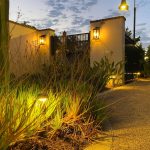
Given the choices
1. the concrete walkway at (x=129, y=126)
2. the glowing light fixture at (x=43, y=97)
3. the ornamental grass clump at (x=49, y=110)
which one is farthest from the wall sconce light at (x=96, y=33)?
the glowing light fixture at (x=43, y=97)

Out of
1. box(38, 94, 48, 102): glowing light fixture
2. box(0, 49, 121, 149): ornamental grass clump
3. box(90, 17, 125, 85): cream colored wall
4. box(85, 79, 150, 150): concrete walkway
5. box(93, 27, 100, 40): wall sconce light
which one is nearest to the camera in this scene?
box(0, 49, 121, 149): ornamental grass clump

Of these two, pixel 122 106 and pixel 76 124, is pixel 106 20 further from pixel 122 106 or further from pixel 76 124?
pixel 76 124

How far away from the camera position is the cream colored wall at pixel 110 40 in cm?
1297

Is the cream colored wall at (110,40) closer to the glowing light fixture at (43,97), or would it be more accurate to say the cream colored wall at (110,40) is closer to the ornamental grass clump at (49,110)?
the ornamental grass clump at (49,110)

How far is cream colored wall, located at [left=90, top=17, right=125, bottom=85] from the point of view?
13.0 m

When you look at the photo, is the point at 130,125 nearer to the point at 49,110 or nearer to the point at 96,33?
the point at 49,110

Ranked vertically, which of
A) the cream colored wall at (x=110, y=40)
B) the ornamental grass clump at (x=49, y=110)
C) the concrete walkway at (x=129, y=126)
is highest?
the cream colored wall at (x=110, y=40)

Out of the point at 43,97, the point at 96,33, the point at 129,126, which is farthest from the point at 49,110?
the point at 96,33

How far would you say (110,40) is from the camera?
43.3ft

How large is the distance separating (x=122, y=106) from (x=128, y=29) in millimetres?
19321

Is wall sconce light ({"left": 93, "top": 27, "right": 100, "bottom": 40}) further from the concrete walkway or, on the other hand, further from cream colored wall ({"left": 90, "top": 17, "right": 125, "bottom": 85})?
the concrete walkway

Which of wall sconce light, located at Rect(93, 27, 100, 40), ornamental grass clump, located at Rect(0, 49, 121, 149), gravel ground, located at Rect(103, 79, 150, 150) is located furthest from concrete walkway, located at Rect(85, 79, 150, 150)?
wall sconce light, located at Rect(93, 27, 100, 40)

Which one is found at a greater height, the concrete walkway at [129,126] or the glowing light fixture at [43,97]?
the glowing light fixture at [43,97]

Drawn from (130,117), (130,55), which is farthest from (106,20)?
(130,117)
